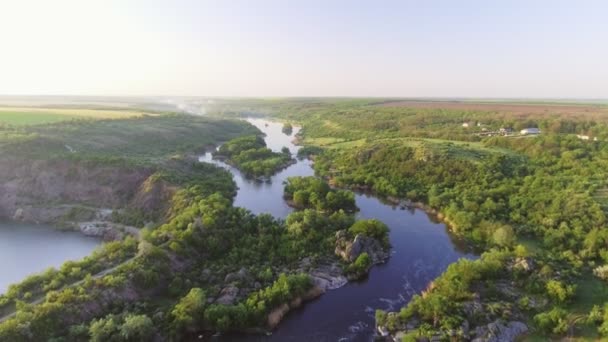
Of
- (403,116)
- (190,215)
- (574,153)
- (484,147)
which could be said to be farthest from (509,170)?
(403,116)

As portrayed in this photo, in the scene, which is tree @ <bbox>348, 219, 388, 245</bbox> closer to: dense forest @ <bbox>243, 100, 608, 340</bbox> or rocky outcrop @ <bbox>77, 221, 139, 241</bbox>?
dense forest @ <bbox>243, 100, 608, 340</bbox>

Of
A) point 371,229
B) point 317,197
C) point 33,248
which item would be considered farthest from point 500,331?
point 33,248

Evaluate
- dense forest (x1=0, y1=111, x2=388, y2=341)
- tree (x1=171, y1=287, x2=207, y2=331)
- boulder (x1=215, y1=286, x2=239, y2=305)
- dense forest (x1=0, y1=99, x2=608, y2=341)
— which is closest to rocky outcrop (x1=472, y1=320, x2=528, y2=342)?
dense forest (x1=0, y1=99, x2=608, y2=341)

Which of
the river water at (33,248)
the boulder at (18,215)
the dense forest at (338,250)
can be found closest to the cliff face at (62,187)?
the boulder at (18,215)

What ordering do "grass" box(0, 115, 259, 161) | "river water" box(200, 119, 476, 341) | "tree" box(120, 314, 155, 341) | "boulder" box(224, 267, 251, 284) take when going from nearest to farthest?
"tree" box(120, 314, 155, 341) → "river water" box(200, 119, 476, 341) → "boulder" box(224, 267, 251, 284) → "grass" box(0, 115, 259, 161)

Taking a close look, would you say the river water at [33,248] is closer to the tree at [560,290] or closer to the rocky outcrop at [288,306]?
the rocky outcrop at [288,306]

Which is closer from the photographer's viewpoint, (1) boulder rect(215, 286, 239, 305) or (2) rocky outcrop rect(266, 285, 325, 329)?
(2) rocky outcrop rect(266, 285, 325, 329)

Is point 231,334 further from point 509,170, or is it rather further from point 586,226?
point 509,170
